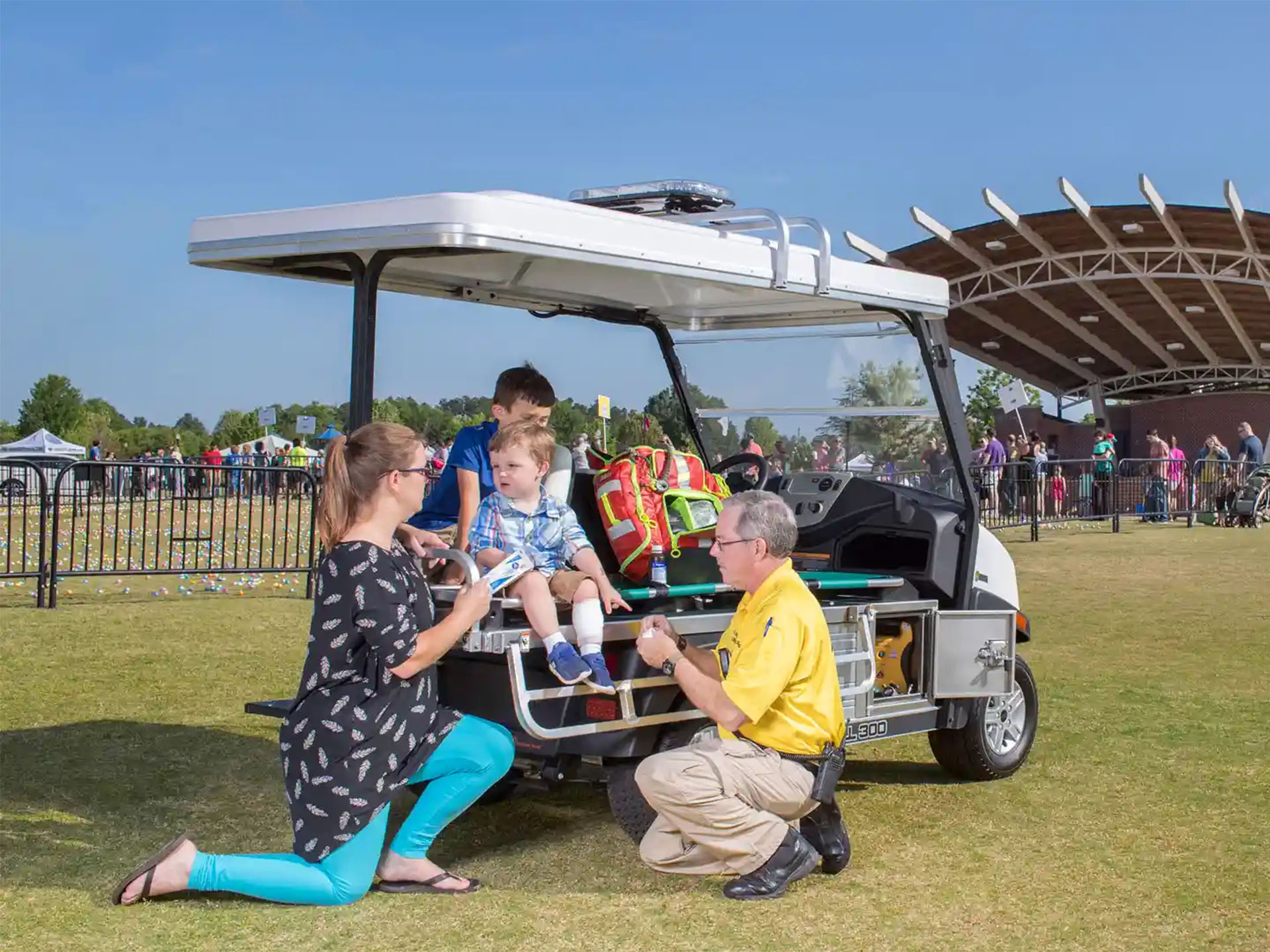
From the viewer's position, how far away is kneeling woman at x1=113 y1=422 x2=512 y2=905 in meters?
4.13

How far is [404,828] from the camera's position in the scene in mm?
4449

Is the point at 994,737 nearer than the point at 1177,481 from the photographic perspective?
Yes

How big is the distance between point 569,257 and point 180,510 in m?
12.8

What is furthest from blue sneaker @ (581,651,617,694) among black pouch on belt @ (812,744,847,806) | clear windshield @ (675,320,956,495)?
clear windshield @ (675,320,956,495)

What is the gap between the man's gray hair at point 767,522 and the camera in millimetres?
4578

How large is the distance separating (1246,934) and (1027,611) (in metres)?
8.41

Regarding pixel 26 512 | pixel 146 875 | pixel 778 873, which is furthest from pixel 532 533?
pixel 26 512

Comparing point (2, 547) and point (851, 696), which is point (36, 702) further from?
point (2, 547)

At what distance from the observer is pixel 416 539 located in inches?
196

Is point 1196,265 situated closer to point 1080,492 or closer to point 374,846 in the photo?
point 1080,492

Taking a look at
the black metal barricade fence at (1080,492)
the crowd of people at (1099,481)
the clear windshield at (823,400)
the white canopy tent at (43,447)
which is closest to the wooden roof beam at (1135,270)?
the crowd of people at (1099,481)

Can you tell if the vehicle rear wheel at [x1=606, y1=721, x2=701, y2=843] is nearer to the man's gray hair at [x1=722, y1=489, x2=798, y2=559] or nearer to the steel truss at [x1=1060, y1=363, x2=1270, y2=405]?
the man's gray hair at [x1=722, y1=489, x2=798, y2=559]

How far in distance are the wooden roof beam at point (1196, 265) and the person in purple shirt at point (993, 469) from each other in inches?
347

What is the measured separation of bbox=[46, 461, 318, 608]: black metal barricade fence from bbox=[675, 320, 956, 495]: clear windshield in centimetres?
640
